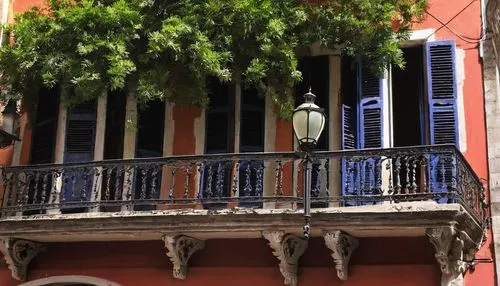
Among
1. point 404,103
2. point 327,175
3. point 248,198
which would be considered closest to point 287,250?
point 248,198

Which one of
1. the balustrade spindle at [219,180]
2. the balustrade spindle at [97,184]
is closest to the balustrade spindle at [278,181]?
the balustrade spindle at [219,180]

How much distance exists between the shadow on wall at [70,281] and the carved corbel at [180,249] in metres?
1.03

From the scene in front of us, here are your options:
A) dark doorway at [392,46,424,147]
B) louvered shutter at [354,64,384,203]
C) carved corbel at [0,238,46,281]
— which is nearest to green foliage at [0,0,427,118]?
louvered shutter at [354,64,384,203]

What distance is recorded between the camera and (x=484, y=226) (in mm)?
10641

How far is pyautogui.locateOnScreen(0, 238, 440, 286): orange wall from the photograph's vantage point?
1062cm

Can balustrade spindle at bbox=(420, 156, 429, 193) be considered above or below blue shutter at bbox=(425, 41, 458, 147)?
below

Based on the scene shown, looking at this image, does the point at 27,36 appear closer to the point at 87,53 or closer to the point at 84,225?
the point at 87,53

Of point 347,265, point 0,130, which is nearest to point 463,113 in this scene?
point 347,265

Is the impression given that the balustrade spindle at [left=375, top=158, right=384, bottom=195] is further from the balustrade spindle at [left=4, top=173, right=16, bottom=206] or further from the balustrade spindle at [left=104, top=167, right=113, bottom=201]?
the balustrade spindle at [left=4, top=173, right=16, bottom=206]

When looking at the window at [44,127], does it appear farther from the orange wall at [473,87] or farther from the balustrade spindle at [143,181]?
the orange wall at [473,87]

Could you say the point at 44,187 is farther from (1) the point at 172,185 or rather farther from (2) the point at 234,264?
(2) the point at 234,264

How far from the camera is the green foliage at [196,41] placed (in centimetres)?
1072

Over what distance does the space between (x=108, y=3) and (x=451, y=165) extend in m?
5.26

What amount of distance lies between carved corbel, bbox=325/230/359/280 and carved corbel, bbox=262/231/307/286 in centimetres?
48
